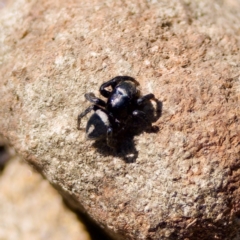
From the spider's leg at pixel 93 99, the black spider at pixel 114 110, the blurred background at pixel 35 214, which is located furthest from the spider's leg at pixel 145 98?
the blurred background at pixel 35 214

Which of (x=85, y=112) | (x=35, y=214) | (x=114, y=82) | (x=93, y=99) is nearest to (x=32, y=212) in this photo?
(x=35, y=214)

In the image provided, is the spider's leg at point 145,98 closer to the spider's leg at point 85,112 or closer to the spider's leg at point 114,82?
the spider's leg at point 114,82

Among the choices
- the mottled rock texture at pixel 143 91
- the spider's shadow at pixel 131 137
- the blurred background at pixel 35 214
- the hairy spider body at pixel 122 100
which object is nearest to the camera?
the mottled rock texture at pixel 143 91

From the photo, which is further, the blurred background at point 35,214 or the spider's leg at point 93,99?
the blurred background at point 35,214

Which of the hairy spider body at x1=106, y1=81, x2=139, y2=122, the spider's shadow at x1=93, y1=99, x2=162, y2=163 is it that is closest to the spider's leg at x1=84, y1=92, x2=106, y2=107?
the hairy spider body at x1=106, y1=81, x2=139, y2=122

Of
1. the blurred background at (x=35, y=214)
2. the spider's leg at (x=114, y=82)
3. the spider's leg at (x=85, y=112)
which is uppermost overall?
the spider's leg at (x=114, y=82)

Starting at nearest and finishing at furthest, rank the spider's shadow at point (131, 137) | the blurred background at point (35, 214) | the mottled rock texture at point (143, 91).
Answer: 1. the mottled rock texture at point (143, 91)
2. the spider's shadow at point (131, 137)
3. the blurred background at point (35, 214)

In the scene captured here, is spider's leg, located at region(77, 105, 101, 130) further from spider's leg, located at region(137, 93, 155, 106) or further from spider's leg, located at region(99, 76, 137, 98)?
spider's leg, located at region(137, 93, 155, 106)
